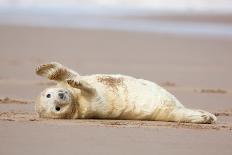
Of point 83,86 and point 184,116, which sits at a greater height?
point 83,86

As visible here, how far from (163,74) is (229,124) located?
161 inches

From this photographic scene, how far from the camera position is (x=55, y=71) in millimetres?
6441

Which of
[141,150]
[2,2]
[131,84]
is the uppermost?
[2,2]

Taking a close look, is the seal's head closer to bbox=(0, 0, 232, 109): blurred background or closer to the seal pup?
the seal pup

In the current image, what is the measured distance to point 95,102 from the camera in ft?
20.8

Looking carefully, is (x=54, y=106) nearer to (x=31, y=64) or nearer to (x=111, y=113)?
(x=111, y=113)

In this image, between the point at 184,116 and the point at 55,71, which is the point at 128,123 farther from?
the point at 55,71

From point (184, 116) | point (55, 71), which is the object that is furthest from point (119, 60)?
point (55, 71)

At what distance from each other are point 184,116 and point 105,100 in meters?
0.69

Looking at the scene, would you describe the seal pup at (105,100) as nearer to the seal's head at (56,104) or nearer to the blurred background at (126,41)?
the seal's head at (56,104)

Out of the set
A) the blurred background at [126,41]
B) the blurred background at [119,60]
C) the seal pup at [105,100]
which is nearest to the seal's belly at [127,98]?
the seal pup at [105,100]

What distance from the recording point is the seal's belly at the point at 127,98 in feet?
21.0

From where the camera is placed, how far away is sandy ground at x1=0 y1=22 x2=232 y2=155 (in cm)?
558

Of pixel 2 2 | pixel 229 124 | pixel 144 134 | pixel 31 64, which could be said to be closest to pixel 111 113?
pixel 144 134
